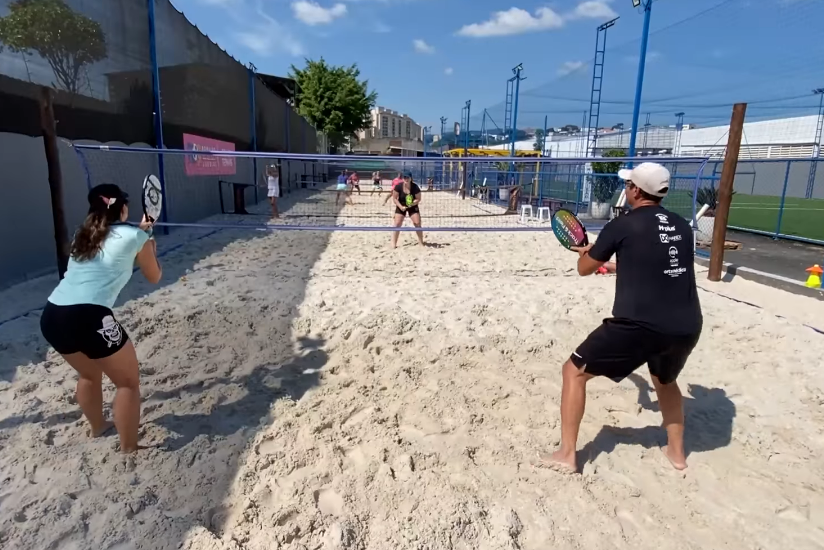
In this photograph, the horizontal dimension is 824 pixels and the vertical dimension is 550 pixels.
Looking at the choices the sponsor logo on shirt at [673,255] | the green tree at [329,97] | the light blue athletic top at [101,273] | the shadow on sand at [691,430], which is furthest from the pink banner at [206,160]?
the green tree at [329,97]

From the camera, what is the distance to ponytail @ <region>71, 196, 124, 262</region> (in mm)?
2521

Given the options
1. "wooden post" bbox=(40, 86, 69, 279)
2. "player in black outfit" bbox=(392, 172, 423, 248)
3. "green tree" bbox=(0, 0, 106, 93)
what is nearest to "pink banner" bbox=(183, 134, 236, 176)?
"green tree" bbox=(0, 0, 106, 93)

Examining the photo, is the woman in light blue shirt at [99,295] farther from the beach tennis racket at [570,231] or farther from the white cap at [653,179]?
the white cap at [653,179]

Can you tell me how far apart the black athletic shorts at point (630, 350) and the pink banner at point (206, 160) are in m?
9.98

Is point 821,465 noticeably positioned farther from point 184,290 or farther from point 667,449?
point 184,290

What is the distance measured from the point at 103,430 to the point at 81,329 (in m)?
0.85

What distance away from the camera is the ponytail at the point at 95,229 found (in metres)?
2.52

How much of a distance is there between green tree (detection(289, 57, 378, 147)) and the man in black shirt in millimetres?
42237

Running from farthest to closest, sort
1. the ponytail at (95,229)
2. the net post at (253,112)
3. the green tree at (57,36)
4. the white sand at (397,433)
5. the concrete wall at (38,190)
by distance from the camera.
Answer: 1. the net post at (253,112)
2. the green tree at (57,36)
3. the concrete wall at (38,190)
4. the ponytail at (95,229)
5. the white sand at (397,433)

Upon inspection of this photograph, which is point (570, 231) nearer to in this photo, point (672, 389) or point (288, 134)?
point (672, 389)

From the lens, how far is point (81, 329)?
2479 mm

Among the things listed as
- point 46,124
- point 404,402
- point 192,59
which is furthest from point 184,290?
point 192,59

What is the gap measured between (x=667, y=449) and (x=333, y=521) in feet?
6.31

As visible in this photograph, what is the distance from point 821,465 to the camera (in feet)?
9.91
